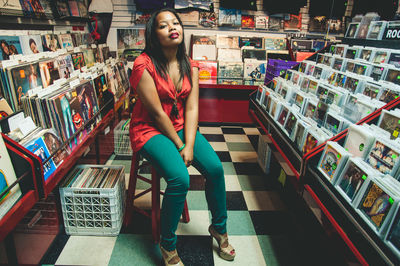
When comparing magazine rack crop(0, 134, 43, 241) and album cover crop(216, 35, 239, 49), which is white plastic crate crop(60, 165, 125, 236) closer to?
magazine rack crop(0, 134, 43, 241)

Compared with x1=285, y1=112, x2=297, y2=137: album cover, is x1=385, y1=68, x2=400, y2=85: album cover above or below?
above

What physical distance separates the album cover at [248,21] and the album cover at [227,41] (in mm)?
293

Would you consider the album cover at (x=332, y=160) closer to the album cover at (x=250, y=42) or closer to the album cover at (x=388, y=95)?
the album cover at (x=388, y=95)

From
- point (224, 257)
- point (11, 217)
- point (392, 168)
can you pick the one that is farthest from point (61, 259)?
point (392, 168)

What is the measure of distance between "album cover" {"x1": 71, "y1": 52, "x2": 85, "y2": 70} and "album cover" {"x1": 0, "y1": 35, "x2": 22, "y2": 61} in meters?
0.57

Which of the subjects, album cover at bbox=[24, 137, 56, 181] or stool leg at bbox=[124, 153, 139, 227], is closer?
album cover at bbox=[24, 137, 56, 181]

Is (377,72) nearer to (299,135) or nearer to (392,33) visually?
(392,33)

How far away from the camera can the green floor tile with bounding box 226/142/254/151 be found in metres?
3.68

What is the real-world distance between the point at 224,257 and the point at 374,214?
42.1 inches

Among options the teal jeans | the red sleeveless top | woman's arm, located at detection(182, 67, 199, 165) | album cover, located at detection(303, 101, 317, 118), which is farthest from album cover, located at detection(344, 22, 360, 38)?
the teal jeans

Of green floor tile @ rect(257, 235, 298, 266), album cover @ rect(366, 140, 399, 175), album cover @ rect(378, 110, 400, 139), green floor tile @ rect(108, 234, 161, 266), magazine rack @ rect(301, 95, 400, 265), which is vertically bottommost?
green floor tile @ rect(108, 234, 161, 266)

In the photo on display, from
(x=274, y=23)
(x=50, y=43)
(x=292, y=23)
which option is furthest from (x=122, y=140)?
(x=292, y=23)

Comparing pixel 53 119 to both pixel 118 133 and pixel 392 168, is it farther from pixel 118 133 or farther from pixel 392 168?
pixel 392 168

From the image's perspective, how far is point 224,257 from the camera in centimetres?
183
